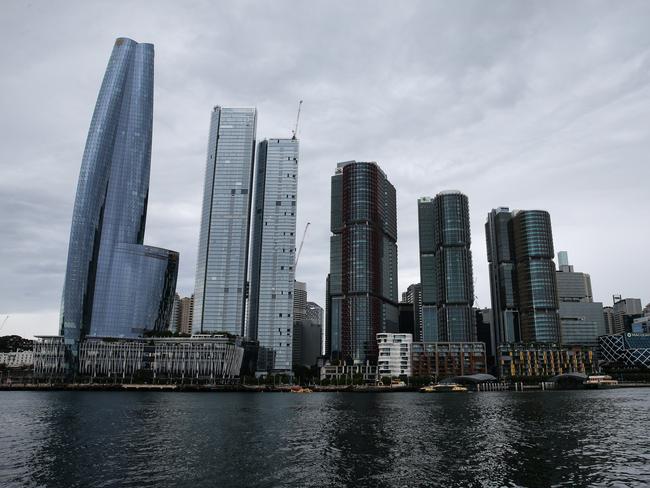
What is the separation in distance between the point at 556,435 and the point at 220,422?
65.4 meters

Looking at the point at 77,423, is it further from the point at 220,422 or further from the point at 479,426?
the point at 479,426

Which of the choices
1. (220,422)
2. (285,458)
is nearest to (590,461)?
(285,458)

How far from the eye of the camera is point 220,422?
110 m

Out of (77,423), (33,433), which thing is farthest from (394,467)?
(77,423)

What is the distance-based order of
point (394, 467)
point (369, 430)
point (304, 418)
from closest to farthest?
point (394, 467), point (369, 430), point (304, 418)

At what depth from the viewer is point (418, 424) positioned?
10681 centimetres

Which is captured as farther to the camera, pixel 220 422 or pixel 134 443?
pixel 220 422

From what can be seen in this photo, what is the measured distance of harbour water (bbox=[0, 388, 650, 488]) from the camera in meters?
55.6

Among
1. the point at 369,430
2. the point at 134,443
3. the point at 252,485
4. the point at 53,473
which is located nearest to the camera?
the point at 252,485

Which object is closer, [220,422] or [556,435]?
[556,435]

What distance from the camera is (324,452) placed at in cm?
7238

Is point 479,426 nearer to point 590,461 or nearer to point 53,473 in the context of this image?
point 590,461

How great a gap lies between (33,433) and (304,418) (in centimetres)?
5611

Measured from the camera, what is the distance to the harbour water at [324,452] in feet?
182
